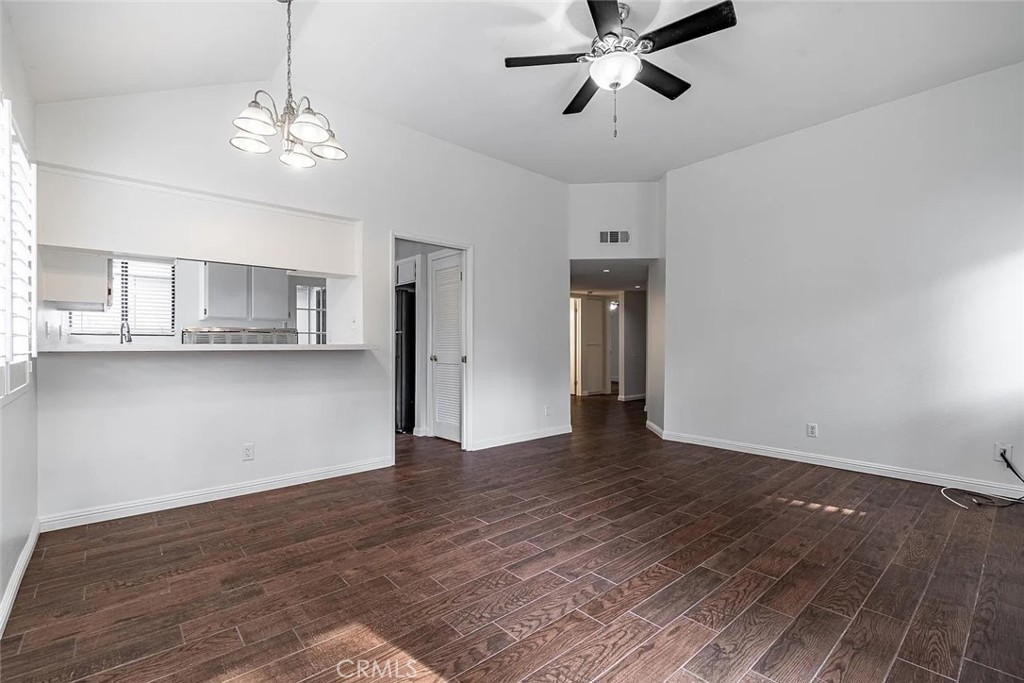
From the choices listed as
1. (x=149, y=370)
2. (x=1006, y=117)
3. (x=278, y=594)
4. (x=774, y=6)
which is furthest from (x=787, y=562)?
(x=149, y=370)

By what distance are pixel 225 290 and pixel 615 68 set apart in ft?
10.1

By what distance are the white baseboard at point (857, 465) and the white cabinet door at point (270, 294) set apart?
14.2ft

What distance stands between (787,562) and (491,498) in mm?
1896

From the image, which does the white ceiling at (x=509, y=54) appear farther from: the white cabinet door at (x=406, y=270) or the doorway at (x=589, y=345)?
the doorway at (x=589, y=345)

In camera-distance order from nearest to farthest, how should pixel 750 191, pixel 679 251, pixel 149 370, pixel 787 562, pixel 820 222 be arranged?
pixel 787 562 → pixel 149 370 → pixel 820 222 → pixel 750 191 → pixel 679 251

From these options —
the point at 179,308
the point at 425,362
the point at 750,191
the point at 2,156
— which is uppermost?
the point at 750,191

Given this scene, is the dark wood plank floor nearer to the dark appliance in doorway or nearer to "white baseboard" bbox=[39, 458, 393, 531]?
"white baseboard" bbox=[39, 458, 393, 531]

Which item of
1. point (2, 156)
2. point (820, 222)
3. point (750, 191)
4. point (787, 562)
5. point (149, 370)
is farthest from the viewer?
point (750, 191)

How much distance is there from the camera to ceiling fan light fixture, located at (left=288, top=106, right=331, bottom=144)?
2344 millimetres

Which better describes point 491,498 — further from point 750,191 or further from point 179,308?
point 750,191

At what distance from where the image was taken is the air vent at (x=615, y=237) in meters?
5.99

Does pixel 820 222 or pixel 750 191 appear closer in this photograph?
pixel 820 222

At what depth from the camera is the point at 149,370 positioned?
125 inches

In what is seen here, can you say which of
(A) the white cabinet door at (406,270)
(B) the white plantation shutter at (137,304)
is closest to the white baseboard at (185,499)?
(B) the white plantation shutter at (137,304)
